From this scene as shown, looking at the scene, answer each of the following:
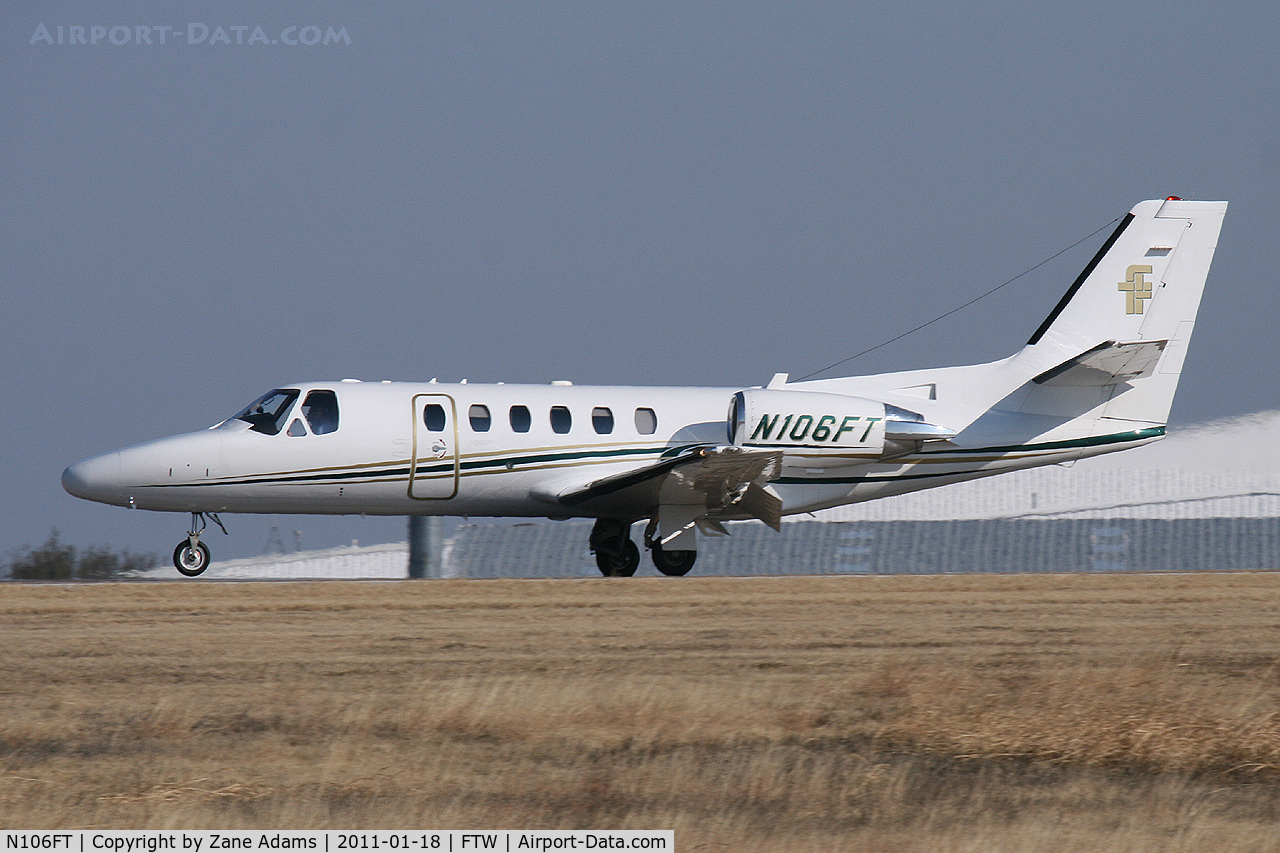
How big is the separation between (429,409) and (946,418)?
25.8 ft

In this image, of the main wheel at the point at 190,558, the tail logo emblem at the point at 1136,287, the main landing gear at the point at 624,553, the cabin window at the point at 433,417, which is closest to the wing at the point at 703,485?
the main landing gear at the point at 624,553

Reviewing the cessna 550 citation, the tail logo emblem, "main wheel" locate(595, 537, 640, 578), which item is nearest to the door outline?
the cessna 550 citation

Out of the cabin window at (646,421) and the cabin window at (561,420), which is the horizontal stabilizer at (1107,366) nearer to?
the cabin window at (646,421)

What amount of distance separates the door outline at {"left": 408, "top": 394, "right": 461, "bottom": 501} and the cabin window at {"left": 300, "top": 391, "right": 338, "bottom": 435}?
1.10 meters

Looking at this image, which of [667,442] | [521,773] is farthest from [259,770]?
[667,442]

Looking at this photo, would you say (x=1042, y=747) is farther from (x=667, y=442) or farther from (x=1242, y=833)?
(x=667, y=442)

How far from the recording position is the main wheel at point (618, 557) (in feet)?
67.5

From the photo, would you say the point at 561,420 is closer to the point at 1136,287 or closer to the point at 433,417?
the point at 433,417

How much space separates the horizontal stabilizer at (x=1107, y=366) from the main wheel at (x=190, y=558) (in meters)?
12.6

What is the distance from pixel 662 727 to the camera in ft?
25.8

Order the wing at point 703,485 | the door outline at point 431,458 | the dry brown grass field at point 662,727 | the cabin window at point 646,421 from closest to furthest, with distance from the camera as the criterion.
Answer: the dry brown grass field at point 662,727 → the wing at point 703,485 → the door outline at point 431,458 → the cabin window at point 646,421

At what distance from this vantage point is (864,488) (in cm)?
2088

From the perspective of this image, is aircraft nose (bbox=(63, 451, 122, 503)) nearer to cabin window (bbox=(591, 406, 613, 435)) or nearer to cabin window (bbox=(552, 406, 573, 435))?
cabin window (bbox=(552, 406, 573, 435))

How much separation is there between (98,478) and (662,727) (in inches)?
521
